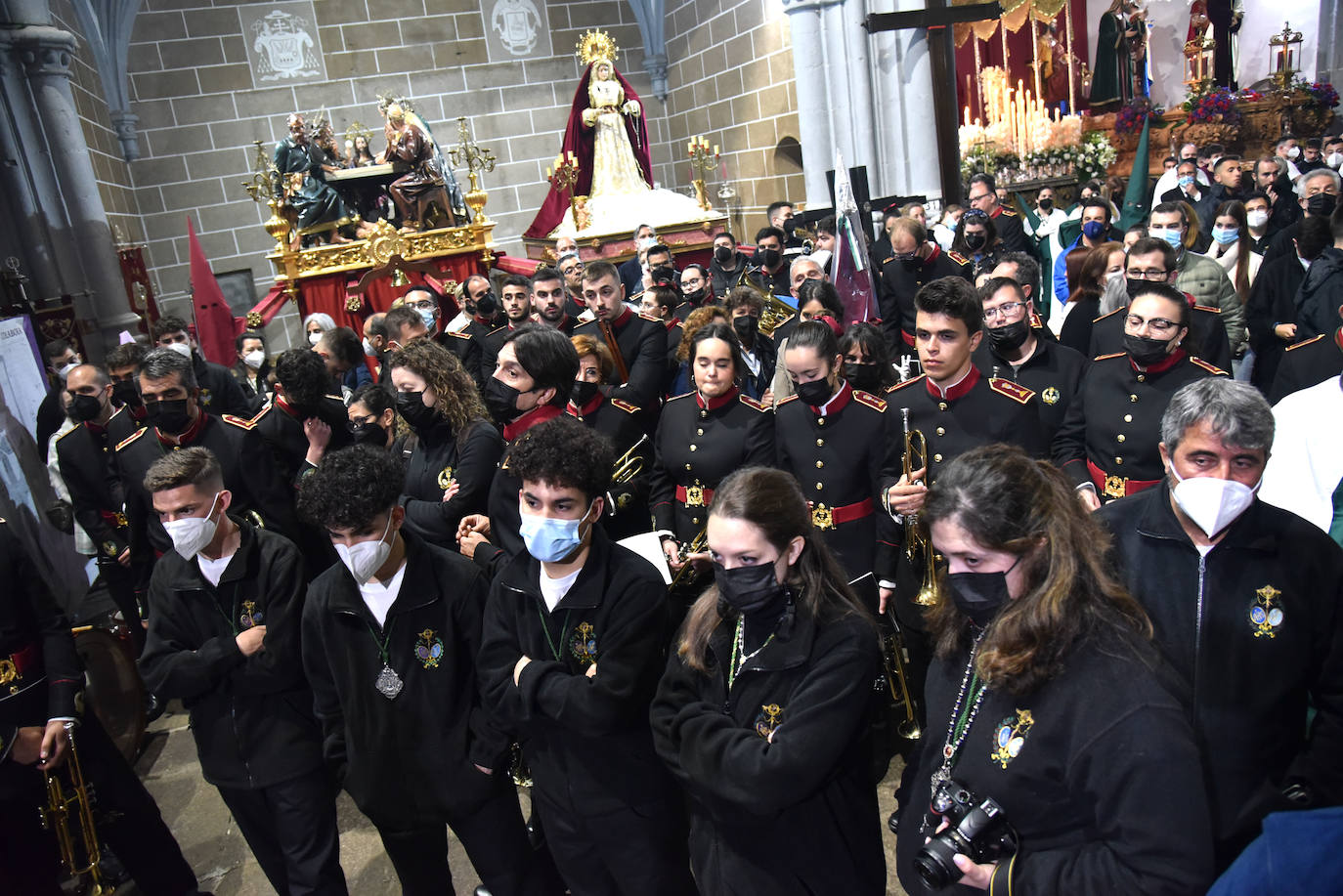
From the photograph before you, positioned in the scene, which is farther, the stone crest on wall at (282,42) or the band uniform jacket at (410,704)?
the stone crest on wall at (282,42)

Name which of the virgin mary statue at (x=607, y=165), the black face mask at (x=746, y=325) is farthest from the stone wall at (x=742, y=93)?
the black face mask at (x=746, y=325)

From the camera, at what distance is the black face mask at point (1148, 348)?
342 centimetres

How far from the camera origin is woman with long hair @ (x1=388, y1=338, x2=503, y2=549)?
11.6ft

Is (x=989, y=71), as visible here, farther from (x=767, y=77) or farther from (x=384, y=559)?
(x=384, y=559)

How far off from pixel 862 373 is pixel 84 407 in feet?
13.8

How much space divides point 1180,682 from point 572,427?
1.62 meters

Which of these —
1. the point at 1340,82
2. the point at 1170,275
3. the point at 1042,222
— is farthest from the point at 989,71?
the point at 1170,275

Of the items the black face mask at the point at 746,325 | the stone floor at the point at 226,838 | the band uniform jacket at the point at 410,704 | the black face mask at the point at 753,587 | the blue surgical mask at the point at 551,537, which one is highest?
the black face mask at the point at 746,325

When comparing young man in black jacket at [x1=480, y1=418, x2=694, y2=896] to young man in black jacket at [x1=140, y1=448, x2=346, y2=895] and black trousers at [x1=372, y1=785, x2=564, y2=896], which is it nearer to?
black trousers at [x1=372, y1=785, x2=564, y2=896]

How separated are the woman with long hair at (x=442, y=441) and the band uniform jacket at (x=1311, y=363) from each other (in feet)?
11.2

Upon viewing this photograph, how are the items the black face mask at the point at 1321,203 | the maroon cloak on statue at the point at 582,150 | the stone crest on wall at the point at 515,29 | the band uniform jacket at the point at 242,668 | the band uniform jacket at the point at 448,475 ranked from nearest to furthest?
the band uniform jacket at the point at 242,668
the band uniform jacket at the point at 448,475
the black face mask at the point at 1321,203
the maroon cloak on statue at the point at 582,150
the stone crest on wall at the point at 515,29

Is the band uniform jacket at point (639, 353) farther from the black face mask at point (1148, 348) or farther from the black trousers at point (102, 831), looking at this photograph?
the black trousers at point (102, 831)

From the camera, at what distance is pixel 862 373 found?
4262 mm

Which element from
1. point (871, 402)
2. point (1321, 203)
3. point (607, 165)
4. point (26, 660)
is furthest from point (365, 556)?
point (607, 165)
